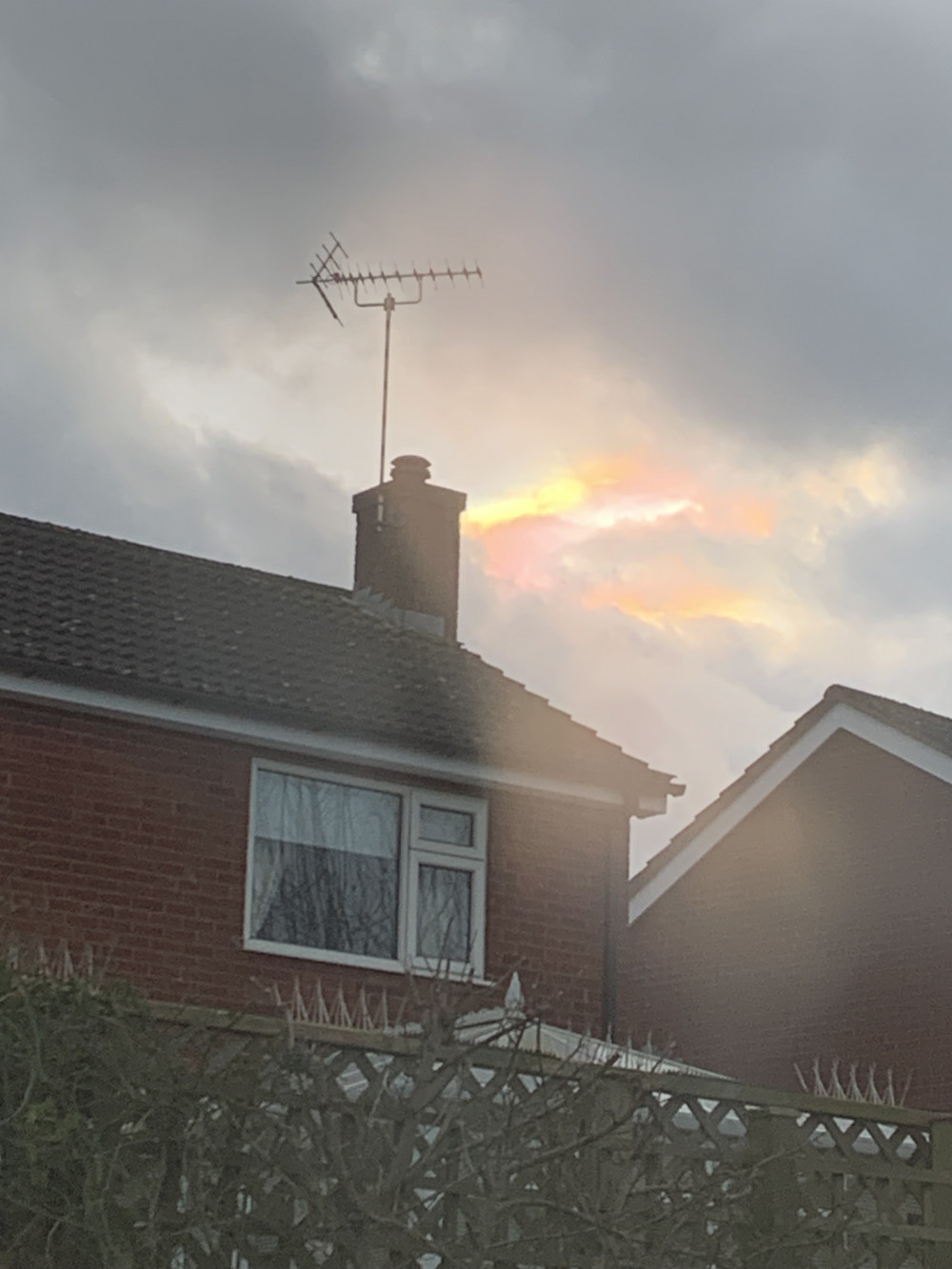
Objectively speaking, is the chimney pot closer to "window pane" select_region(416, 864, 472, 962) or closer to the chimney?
the chimney

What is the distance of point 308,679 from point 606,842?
11.0 feet

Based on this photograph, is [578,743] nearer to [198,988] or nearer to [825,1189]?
[198,988]

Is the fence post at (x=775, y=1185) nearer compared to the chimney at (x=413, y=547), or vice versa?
the fence post at (x=775, y=1185)

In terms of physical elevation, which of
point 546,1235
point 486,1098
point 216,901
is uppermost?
point 216,901

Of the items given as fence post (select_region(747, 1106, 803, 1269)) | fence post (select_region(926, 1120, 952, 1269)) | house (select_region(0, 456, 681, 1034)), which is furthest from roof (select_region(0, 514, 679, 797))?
fence post (select_region(747, 1106, 803, 1269))

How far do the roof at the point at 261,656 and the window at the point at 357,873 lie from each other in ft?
2.07

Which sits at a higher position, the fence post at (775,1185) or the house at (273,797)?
the house at (273,797)

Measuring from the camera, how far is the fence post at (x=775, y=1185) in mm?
8305

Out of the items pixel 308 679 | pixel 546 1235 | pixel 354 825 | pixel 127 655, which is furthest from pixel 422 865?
pixel 546 1235

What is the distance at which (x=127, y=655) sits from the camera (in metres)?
18.2

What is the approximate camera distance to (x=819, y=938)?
75.2ft

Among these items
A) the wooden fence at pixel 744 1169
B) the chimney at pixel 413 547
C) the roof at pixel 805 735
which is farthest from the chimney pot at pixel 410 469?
the wooden fence at pixel 744 1169

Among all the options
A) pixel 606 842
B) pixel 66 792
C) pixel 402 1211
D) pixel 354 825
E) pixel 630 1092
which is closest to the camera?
pixel 402 1211

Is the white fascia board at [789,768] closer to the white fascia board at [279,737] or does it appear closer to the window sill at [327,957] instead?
the white fascia board at [279,737]
